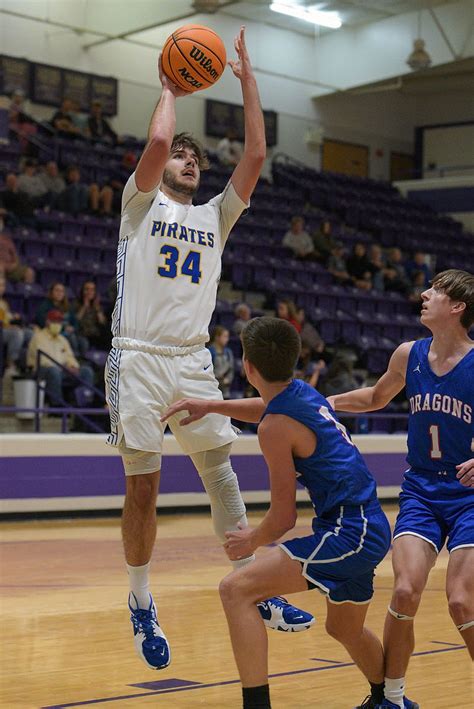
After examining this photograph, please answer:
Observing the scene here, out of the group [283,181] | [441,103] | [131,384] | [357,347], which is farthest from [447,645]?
[441,103]

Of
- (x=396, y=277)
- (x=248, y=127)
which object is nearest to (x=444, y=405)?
(x=248, y=127)

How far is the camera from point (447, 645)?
16.5 feet

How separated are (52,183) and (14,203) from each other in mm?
1144

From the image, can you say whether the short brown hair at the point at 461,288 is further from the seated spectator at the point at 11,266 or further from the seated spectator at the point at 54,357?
the seated spectator at the point at 11,266

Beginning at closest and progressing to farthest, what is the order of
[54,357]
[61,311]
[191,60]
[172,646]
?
[191,60], [172,646], [54,357], [61,311]

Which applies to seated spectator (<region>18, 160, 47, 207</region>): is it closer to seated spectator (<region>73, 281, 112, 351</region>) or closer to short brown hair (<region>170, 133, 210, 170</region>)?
seated spectator (<region>73, 281, 112, 351</region>)

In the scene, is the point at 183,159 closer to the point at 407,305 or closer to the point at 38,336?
the point at 38,336

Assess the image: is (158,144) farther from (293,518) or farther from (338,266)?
(338,266)

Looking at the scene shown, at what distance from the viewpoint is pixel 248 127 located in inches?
179

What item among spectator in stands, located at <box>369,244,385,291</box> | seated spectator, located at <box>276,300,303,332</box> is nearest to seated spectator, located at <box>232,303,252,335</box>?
seated spectator, located at <box>276,300,303,332</box>

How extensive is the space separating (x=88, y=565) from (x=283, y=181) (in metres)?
13.7

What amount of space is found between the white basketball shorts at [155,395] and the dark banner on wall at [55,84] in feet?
44.6

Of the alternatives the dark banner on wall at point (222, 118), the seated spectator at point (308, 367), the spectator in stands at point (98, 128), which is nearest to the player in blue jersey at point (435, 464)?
the seated spectator at point (308, 367)

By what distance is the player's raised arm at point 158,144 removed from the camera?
13.9 ft
